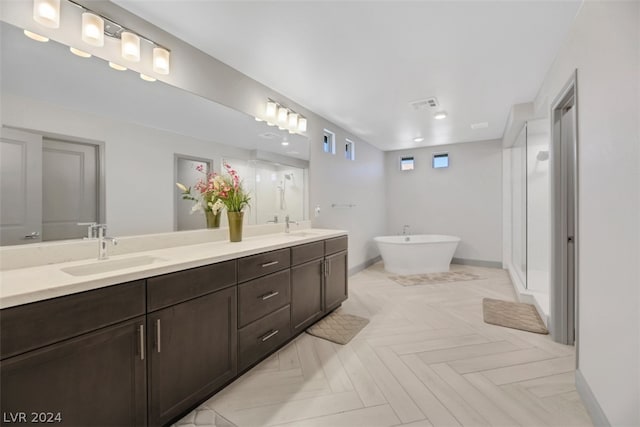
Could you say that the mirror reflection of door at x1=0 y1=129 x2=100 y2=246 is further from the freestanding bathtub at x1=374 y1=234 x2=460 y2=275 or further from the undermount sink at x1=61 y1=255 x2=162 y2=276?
the freestanding bathtub at x1=374 y1=234 x2=460 y2=275

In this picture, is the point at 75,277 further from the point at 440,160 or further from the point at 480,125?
the point at 440,160

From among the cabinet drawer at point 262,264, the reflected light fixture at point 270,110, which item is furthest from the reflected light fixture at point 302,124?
the cabinet drawer at point 262,264

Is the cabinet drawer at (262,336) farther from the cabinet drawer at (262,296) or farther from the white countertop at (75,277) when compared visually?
the white countertop at (75,277)

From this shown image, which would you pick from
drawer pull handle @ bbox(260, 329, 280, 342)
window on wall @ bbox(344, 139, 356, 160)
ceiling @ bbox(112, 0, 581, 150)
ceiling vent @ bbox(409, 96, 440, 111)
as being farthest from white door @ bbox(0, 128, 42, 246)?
window on wall @ bbox(344, 139, 356, 160)

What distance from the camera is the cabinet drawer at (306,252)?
97.7 inches

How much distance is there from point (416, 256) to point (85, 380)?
4546 millimetres

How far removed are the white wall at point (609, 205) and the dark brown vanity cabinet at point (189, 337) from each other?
199cm

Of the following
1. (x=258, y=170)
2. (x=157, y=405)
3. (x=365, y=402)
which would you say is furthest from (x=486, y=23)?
(x=157, y=405)

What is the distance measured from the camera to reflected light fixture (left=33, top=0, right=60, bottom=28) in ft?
4.72

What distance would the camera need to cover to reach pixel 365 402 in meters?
1.74

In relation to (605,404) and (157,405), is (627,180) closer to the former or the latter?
(605,404)

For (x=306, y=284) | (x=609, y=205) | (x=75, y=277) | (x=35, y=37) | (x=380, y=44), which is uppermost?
(x=380, y=44)

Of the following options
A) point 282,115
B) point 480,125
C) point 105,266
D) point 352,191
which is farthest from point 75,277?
point 480,125

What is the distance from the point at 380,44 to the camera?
215cm
